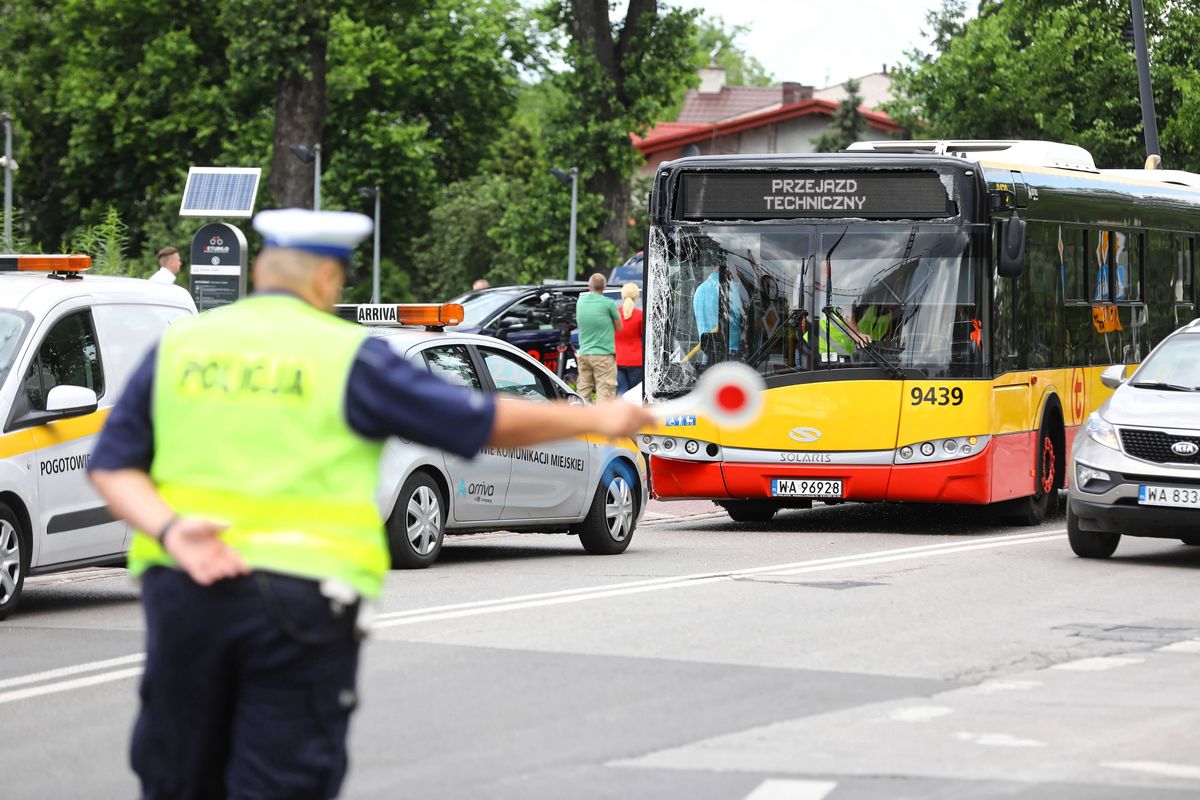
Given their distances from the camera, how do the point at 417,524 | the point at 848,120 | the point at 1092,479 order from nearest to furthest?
the point at 417,524
the point at 1092,479
the point at 848,120

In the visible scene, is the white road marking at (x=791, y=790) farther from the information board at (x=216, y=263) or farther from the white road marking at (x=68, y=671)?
the information board at (x=216, y=263)

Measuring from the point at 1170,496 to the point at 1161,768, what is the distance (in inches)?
279

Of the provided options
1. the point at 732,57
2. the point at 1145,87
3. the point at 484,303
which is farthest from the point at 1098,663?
the point at 732,57

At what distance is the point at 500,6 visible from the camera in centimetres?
6475

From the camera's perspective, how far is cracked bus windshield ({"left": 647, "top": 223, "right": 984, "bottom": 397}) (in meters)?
16.4

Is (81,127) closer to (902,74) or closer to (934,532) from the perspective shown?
(902,74)

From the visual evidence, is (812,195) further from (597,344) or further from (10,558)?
(597,344)

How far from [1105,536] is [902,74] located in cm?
3875

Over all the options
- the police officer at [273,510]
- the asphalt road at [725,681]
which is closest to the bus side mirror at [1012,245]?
the asphalt road at [725,681]

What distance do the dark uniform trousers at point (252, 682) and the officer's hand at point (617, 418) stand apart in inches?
23.8

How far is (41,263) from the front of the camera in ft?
39.9

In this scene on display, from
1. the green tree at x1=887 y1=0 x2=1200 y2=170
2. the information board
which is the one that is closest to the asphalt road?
the information board

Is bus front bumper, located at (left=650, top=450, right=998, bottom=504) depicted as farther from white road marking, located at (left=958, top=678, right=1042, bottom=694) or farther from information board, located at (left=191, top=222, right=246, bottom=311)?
white road marking, located at (left=958, top=678, right=1042, bottom=694)

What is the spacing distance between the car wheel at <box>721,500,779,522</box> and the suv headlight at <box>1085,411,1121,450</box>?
4.43m
